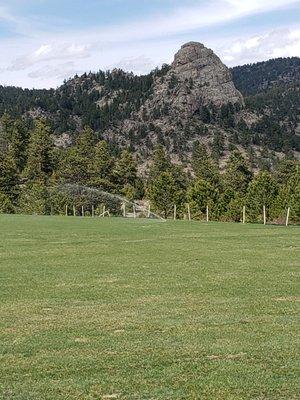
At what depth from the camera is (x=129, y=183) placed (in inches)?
4040

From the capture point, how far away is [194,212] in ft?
232

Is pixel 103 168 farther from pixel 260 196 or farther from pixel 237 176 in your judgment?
pixel 260 196

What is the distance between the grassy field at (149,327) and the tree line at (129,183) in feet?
130

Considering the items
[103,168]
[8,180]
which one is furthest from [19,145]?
[103,168]

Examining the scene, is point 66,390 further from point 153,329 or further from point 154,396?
point 153,329

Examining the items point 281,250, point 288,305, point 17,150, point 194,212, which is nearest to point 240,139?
point 17,150

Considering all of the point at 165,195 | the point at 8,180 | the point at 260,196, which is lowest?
the point at 260,196

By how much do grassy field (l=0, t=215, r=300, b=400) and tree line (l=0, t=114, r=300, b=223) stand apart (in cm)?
3957

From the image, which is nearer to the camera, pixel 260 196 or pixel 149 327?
pixel 149 327

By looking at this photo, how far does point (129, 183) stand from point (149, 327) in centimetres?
9172

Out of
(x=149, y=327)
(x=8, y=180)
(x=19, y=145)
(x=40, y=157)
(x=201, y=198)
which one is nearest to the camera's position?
(x=149, y=327)

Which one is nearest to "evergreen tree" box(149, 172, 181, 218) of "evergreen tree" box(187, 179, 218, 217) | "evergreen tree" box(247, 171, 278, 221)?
"evergreen tree" box(187, 179, 218, 217)

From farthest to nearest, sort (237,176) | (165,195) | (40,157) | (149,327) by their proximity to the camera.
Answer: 1. (40,157)
2. (237,176)
3. (165,195)
4. (149,327)

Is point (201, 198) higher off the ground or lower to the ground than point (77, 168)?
lower
